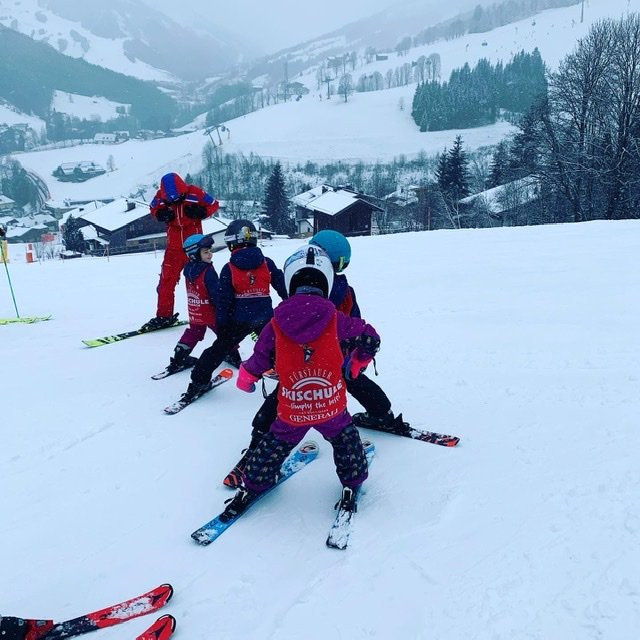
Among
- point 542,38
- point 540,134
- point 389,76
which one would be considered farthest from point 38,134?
point 540,134

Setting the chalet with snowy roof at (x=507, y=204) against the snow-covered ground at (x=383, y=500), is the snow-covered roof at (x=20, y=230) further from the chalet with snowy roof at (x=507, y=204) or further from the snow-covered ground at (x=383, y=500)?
the snow-covered ground at (x=383, y=500)

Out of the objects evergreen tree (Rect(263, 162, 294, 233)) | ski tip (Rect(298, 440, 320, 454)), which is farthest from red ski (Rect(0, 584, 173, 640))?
evergreen tree (Rect(263, 162, 294, 233))

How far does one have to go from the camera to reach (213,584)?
7.43ft

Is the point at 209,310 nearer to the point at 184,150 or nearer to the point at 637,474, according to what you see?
the point at 637,474

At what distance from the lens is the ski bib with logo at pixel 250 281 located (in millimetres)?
4410

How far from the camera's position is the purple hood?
2.54 metres

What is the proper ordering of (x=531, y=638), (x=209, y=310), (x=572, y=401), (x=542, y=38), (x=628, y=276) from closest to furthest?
(x=531, y=638) → (x=572, y=401) → (x=209, y=310) → (x=628, y=276) → (x=542, y=38)

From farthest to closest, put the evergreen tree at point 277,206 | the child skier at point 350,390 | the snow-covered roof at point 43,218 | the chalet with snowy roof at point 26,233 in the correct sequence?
the snow-covered roof at point 43,218 → the chalet with snowy roof at point 26,233 → the evergreen tree at point 277,206 → the child skier at point 350,390

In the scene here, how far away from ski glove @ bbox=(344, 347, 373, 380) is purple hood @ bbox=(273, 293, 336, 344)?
1.08 feet

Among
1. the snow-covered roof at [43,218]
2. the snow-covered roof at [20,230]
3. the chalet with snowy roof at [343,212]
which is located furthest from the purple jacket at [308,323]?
the snow-covered roof at [43,218]

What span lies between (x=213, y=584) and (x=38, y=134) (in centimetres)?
18360

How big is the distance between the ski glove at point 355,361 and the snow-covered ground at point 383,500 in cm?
75

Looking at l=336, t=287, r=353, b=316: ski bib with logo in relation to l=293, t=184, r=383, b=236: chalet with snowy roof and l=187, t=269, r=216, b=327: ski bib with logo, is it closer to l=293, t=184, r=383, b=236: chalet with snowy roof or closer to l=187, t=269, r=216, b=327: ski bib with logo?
l=187, t=269, r=216, b=327: ski bib with logo

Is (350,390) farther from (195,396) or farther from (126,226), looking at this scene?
(126,226)
